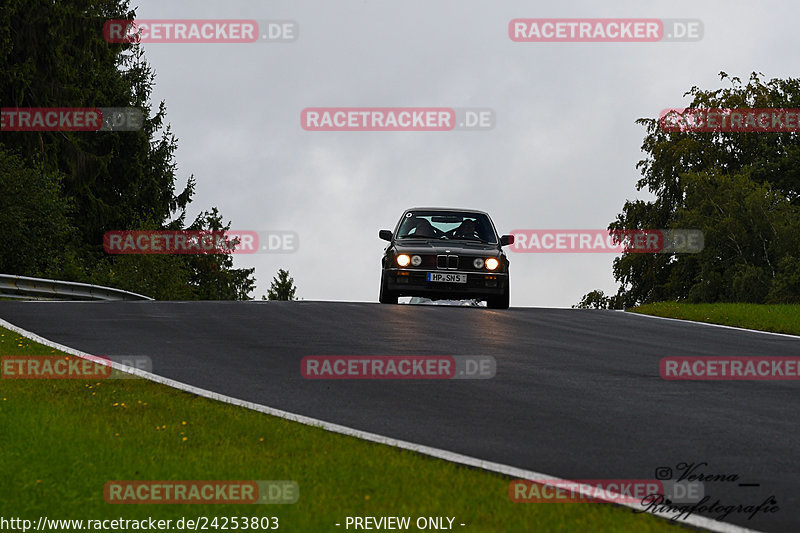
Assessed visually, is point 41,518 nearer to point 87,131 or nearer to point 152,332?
point 152,332

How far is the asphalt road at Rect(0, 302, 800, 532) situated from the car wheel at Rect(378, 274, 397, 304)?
210 centimetres

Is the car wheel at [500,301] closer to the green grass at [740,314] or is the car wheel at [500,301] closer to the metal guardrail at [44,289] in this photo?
the green grass at [740,314]

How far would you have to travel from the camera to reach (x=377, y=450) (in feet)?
24.2

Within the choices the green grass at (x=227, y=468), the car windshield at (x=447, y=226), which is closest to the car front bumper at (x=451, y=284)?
the car windshield at (x=447, y=226)

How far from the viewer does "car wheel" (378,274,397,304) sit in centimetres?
2052

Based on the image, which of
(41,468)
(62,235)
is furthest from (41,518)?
(62,235)

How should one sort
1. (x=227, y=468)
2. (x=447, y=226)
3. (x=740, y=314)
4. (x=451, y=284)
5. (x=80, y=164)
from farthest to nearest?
(x=80, y=164) → (x=447, y=226) → (x=451, y=284) → (x=740, y=314) → (x=227, y=468)

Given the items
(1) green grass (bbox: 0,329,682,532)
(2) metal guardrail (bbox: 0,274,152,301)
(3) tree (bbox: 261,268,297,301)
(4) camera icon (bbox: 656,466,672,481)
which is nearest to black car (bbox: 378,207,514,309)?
(2) metal guardrail (bbox: 0,274,152,301)

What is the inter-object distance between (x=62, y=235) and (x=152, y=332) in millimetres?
22823

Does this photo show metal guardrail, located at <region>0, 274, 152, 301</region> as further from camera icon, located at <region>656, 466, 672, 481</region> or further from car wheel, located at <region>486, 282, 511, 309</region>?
camera icon, located at <region>656, 466, 672, 481</region>

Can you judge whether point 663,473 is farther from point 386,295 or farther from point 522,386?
point 386,295

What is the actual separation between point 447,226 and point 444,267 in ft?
5.20

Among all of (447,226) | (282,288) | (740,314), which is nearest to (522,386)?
(740,314)

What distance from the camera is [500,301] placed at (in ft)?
66.9
